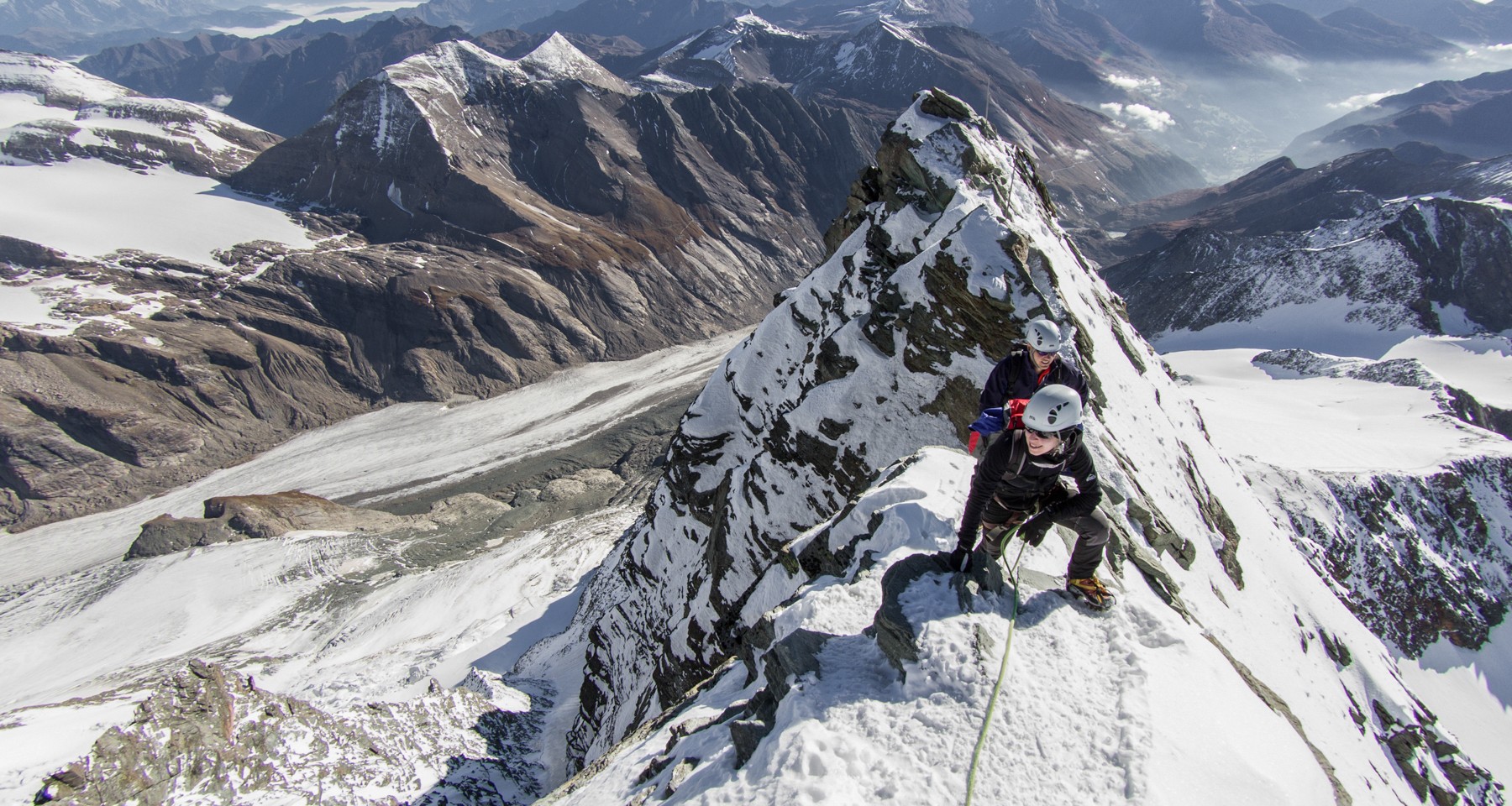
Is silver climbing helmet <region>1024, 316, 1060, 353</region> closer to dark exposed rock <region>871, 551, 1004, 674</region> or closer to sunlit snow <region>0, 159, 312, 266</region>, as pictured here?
dark exposed rock <region>871, 551, 1004, 674</region>

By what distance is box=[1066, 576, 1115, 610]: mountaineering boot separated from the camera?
8.70 m

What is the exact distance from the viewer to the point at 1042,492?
807 cm

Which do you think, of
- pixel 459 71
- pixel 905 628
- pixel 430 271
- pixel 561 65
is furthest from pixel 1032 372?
pixel 561 65

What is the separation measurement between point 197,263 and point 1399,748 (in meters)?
121

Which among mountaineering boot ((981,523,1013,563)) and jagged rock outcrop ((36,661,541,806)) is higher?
mountaineering boot ((981,523,1013,563))

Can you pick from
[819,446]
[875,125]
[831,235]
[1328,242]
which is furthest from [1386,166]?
[819,446]

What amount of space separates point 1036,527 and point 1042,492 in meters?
0.85

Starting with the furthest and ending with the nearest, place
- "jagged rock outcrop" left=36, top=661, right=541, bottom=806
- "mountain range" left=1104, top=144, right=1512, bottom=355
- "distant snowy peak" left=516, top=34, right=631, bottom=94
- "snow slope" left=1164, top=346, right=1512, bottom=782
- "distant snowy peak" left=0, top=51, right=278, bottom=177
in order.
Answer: "distant snowy peak" left=516, top=34, right=631, bottom=94, "distant snowy peak" left=0, top=51, right=278, bottom=177, "mountain range" left=1104, top=144, right=1512, bottom=355, "snow slope" left=1164, top=346, right=1512, bottom=782, "jagged rock outcrop" left=36, top=661, right=541, bottom=806

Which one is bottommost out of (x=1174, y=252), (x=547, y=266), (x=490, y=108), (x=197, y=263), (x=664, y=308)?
(x=1174, y=252)

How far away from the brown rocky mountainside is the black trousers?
87.0m

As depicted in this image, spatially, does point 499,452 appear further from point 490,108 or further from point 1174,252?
point 1174,252

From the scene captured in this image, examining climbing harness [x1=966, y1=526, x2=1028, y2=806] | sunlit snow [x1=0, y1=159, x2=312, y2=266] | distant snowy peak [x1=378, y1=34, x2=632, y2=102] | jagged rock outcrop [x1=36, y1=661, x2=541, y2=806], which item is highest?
distant snowy peak [x1=378, y1=34, x2=632, y2=102]

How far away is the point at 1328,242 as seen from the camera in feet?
287

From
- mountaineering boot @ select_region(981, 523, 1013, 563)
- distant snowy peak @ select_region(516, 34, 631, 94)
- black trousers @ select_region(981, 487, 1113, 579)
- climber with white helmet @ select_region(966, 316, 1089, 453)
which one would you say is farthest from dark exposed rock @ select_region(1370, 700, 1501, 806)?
distant snowy peak @ select_region(516, 34, 631, 94)
